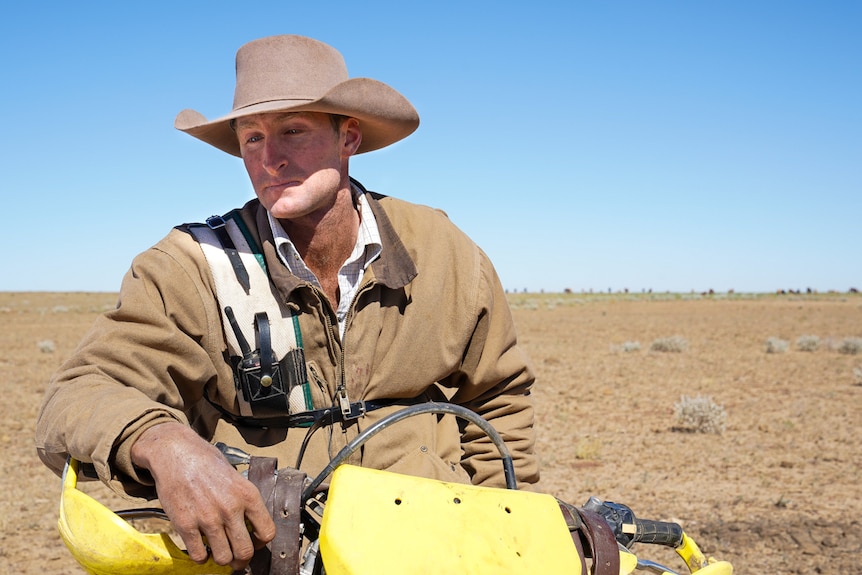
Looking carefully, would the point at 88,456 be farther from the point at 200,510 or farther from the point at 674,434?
the point at 674,434

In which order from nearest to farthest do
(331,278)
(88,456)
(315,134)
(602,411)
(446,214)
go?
(88,456) → (315,134) → (331,278) → (446,214) → (602,411)

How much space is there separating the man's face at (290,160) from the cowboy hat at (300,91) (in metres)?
0.07

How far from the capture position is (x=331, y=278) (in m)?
2.70

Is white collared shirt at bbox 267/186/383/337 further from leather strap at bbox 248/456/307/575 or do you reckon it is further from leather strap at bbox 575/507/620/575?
leather strap at bbox 575/507/620/575

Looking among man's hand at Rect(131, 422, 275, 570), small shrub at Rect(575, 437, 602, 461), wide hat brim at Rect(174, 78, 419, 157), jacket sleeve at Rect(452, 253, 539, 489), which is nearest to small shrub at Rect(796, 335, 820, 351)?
small shrub at Rect(575, 437, 602, 461)

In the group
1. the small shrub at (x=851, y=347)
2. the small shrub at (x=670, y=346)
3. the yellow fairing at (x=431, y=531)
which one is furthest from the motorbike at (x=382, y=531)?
the small shrub at (x=851, y=347)

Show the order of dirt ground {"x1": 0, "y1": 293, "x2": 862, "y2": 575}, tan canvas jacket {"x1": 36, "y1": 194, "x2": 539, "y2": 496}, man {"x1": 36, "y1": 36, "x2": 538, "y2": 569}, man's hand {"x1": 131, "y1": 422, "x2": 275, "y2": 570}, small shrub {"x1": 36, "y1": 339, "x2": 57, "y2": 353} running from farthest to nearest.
A: small shrub {"x1": 36, "y1": 339, "x2": 57, "y2": 353} < dirt ground {"x1": 0, "y1": 293, "x2": 862, "y2": 575} < man {"x1": 36, "y1": 36, "x2": 538, "y2": 569} < tan canvas jacket {"x1": 36, "y1": 194, "x2": 539, "y2": 496} < man's hand {"x1": 131, "y1": 422, "x2": 275, "y2": 570}

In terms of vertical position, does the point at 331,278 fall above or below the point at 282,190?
below

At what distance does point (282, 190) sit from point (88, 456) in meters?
1.06

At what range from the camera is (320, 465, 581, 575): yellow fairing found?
4.44ft

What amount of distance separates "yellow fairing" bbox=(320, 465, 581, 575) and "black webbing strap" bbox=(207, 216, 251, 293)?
1.04 meters

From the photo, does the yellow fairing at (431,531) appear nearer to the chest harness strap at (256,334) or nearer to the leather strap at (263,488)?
the leather strap at (263,488)

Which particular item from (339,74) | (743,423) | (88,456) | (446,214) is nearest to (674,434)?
(743,423)

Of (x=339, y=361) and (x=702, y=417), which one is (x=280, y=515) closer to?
(x=339, y=361)
